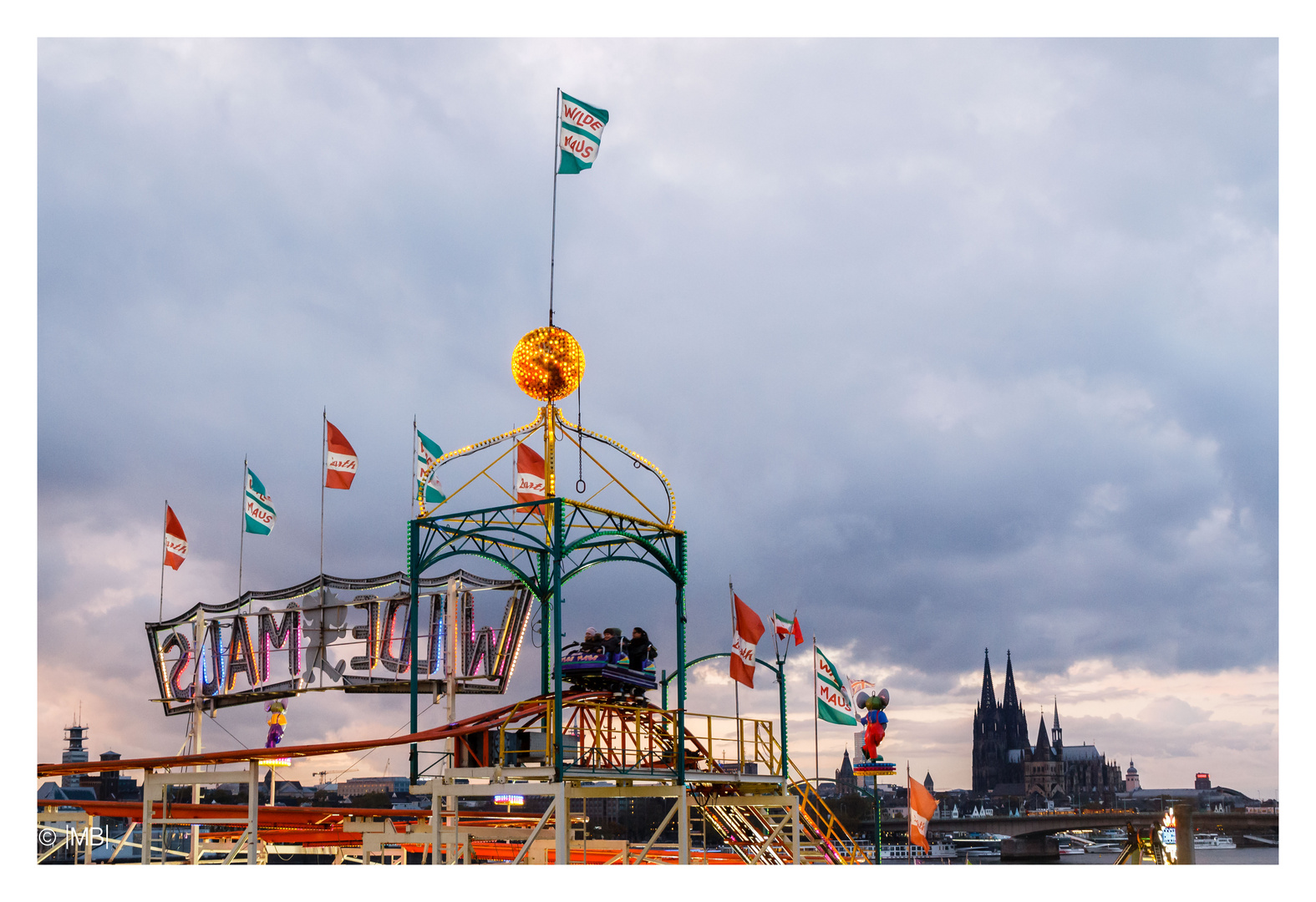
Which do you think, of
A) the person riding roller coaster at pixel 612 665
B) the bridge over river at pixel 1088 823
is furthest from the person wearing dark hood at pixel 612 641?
the bridge over river at pixel 1088 823

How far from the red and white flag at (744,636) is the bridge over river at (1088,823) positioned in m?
Result: 122

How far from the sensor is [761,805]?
28.1 m

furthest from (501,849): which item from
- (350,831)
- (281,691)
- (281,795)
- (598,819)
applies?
(598,819)

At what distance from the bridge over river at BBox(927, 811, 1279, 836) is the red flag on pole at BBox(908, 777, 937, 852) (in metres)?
111

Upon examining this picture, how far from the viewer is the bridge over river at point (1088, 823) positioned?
465 ft

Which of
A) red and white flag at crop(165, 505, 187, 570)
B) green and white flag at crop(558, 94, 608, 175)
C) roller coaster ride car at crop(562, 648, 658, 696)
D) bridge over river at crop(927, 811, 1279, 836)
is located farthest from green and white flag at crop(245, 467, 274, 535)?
bridge over river at crop(927, 811, 1279, 836)

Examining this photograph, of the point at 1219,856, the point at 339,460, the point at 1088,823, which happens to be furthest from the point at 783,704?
the point at 1219,856

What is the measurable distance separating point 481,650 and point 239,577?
11003 millimetres

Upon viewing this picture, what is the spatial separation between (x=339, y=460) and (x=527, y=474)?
526 inches

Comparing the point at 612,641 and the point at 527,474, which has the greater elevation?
the point at 527,474

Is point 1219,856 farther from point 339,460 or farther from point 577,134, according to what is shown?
point 577,134

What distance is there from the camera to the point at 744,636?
28609 millimetres

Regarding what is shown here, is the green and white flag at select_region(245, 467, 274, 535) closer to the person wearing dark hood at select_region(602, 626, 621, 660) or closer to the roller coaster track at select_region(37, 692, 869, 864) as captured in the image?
the roller coaster track at select_region(37, 692, 869, 864)

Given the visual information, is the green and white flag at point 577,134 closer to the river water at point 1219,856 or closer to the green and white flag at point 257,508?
the green and white flag at point 257,508
